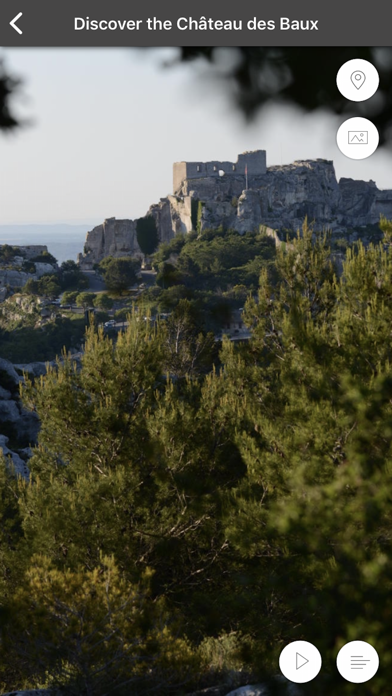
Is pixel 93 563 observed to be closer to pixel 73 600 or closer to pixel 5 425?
pixel 73 600

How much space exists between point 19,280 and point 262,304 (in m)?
50.9

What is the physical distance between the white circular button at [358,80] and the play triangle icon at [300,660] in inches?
90.2

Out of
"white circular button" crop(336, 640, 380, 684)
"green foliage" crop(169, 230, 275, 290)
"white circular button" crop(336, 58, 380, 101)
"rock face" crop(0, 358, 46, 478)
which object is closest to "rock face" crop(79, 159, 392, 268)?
"green foliage" crop(169, 230, 275, 290)

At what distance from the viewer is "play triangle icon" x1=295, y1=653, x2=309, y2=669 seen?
3047 mm

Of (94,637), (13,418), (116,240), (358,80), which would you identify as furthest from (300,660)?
(116,240)

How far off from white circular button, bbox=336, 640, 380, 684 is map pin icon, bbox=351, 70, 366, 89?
228 centimetres

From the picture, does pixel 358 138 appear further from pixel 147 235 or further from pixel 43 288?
pixel 147 235

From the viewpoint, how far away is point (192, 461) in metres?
7.74

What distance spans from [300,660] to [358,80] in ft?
7.78

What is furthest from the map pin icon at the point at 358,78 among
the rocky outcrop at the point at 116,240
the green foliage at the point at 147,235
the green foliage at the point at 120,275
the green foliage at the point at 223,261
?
the rocky outcrop at the point at 116,240

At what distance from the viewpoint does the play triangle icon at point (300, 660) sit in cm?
305

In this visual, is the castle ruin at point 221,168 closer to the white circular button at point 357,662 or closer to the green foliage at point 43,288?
the green foliage at point 43,288
